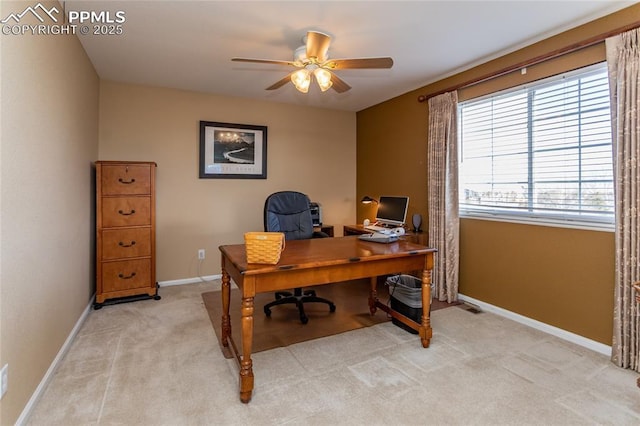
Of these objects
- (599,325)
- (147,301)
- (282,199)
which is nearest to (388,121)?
(282,199)

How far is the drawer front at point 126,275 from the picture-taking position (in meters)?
3.26

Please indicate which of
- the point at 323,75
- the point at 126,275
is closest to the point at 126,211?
the point at 126,275

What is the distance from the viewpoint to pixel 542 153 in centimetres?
274

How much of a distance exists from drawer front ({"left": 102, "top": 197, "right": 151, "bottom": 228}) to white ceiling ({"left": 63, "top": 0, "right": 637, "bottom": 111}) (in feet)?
4.39

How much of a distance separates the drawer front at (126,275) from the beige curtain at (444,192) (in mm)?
3073

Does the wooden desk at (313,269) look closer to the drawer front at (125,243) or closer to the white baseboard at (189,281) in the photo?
the drawer front at (125,243)

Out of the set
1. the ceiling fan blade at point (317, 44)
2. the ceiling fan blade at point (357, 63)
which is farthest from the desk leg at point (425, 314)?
the ceiling fan blade at point (317, 44)

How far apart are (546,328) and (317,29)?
9.90 feet

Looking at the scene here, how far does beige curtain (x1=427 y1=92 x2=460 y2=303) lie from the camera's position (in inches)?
132

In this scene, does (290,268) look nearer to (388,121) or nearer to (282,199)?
(282,199)

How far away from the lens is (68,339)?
7.80 ft

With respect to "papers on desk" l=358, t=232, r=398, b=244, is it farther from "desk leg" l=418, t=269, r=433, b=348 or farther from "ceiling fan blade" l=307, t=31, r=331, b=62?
"ceiling fan blade" l=307, t=31, r=331, b=62

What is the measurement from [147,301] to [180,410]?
1994 mm

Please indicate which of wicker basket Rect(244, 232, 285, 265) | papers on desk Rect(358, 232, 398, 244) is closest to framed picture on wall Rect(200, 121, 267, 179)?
papers on desk Rect(358, 232, 398, 244)
